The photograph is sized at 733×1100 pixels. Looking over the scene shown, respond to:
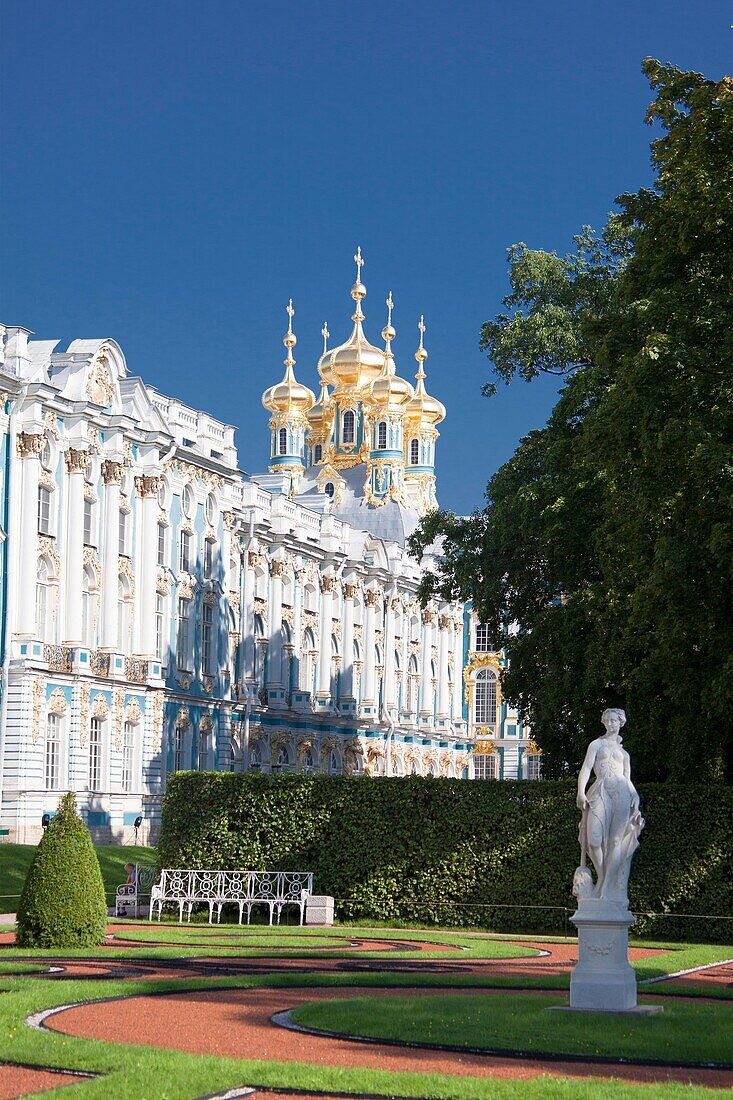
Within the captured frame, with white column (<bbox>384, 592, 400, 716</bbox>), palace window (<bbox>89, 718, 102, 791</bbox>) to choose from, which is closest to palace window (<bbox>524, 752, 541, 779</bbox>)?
white column (<bbox>384, 592, 400, 716</bbox>)

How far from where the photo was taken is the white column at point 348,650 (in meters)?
76.1

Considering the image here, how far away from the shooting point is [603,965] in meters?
15.3

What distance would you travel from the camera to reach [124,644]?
5344 cm

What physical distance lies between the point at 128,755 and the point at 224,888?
2501cm

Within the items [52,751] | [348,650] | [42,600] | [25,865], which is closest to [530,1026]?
[25,865]

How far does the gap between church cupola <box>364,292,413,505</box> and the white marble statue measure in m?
78.4

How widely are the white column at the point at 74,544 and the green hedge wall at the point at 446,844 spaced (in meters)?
20.0

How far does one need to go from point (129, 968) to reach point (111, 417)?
35.5 metres

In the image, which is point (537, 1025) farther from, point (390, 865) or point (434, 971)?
point (390, 865)

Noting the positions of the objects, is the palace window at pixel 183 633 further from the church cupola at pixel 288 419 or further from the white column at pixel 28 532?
the church cupola at pixel 288 419

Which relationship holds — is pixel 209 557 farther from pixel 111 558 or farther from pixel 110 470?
pixel 110 470

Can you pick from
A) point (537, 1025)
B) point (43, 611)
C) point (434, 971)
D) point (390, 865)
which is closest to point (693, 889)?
point (390, 865)

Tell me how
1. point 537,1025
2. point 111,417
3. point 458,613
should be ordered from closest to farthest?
point 537,1025, point 111,417, point 458,613

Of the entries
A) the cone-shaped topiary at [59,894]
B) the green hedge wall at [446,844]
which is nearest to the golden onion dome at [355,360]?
the green hedge wall at [446,844]
